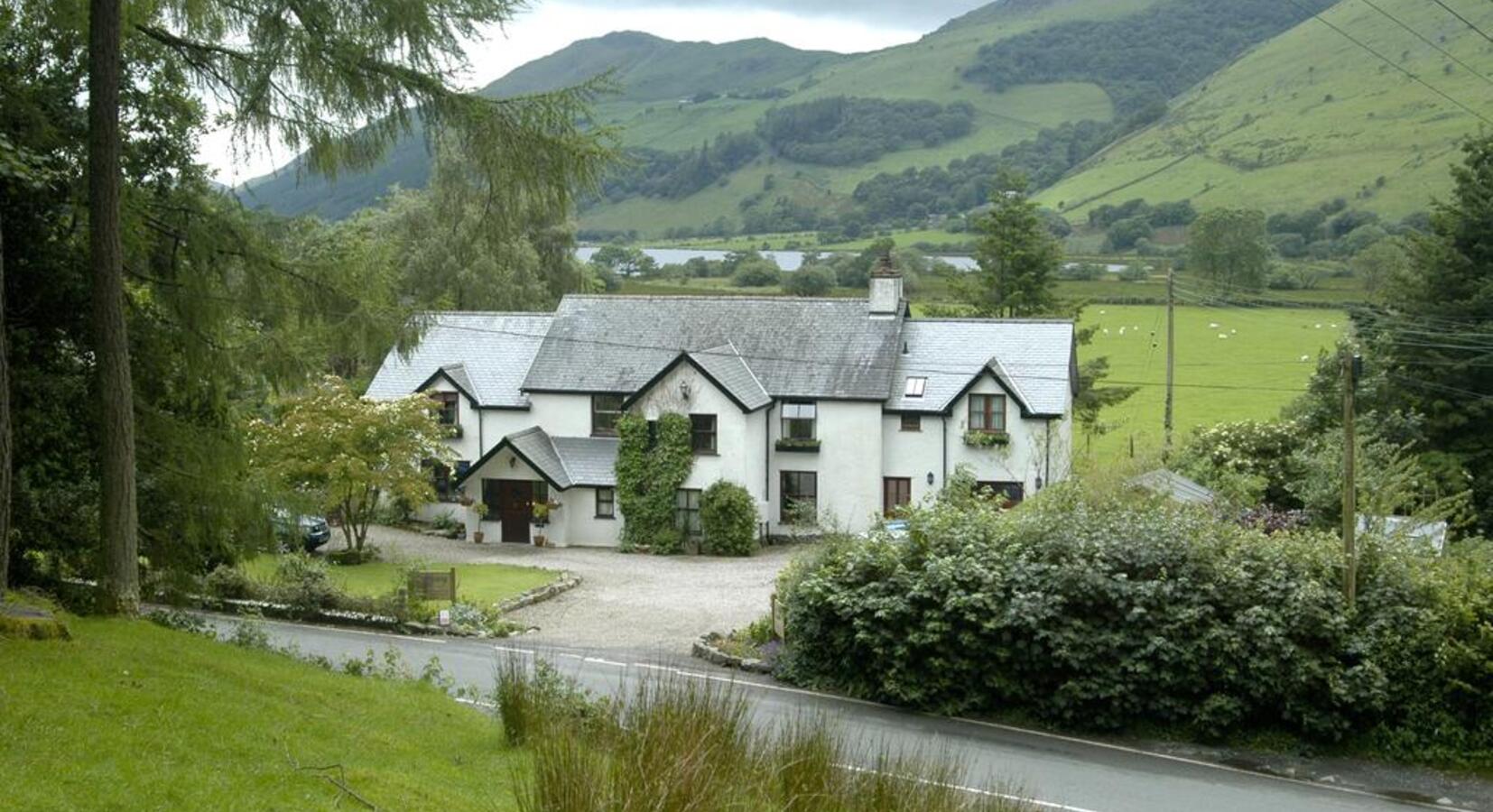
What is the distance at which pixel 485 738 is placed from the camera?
1364cm

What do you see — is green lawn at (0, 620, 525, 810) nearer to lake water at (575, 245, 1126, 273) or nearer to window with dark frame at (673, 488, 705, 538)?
window with dark frame at (673, 488, 705, 538)

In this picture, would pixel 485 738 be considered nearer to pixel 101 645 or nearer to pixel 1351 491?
pixel 101 645

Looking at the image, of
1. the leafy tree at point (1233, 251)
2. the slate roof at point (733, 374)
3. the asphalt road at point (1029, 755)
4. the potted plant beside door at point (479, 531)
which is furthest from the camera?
the leafy tree at point (1233, 251)

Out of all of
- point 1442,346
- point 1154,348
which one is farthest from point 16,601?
point 1154,348

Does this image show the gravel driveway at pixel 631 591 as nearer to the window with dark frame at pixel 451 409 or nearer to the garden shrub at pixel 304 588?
the window with dark frame at pixel 451 409

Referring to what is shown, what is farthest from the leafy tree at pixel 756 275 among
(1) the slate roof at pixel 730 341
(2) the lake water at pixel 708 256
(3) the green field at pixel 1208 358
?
(1) the slate roof at pixel 730 341

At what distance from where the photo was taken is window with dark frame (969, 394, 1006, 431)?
44219 mm

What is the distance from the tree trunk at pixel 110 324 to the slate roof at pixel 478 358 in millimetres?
31703

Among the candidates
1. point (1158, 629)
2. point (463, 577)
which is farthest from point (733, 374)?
point (1158, 629)

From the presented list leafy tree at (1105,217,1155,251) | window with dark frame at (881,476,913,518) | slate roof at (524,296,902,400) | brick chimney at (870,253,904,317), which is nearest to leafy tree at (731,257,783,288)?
slate roof at (524,296,902,400)

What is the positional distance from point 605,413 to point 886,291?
10425 millimetres

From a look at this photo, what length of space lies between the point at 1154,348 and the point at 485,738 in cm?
6964

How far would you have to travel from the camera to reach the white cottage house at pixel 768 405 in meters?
44.1

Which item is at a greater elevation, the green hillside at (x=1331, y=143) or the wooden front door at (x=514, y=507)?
the green hillside at (x=1331, y=143)
